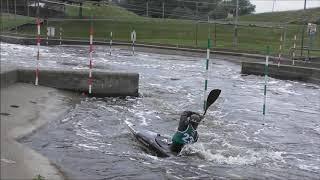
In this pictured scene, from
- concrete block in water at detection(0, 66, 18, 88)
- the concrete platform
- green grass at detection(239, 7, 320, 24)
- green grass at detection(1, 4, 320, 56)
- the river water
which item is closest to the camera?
the concrete platform

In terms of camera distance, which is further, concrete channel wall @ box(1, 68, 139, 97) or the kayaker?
concrete channel wall @ box(1, 68, 139, 97)

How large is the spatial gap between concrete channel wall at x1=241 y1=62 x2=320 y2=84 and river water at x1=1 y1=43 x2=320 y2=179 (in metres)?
4.28

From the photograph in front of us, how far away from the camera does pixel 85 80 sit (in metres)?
17.0

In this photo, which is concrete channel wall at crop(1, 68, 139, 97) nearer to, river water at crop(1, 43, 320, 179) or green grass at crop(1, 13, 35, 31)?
river water at crop(1, 43, 320, 179)

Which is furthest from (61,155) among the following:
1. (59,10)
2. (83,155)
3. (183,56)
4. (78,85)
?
(59,10)

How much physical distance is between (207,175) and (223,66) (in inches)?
899

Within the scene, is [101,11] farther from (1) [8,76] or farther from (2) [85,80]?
→ (1) [8,76]

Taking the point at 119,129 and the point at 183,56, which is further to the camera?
the point at 183,56

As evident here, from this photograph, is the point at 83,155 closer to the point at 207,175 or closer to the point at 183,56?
the point at 207,175

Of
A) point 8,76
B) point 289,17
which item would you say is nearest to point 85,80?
point 8,76

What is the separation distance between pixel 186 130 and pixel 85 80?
7.01 meters

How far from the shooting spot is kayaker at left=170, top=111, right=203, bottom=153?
413 inches

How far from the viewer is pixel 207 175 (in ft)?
31.5

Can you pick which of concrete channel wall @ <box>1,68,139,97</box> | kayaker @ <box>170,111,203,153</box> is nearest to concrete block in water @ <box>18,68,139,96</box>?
concrete channel wall @ <box>1,68,139,97</box>
